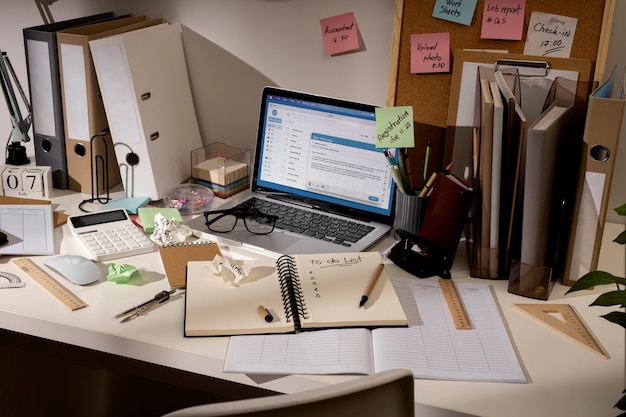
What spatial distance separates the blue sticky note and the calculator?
798 millimetres

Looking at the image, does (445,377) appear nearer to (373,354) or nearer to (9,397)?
(373,354)

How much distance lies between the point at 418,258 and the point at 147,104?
73cm

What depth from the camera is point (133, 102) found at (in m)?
1.64

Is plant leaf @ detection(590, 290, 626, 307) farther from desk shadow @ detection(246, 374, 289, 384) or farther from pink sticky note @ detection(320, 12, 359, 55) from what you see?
pink sticky note @ detection(320, 12, 359, 55)

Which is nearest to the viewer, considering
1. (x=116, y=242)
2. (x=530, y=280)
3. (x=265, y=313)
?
(x=265, y=313)

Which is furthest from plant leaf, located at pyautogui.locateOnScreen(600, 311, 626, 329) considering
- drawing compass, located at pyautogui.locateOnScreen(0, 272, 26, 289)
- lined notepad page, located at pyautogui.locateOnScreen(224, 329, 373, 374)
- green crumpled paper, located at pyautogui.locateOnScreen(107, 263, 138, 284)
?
drawing compass, located at pyautogui.locateOnScreen(0, 272, 26, 289)

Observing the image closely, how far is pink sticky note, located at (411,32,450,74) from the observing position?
1600 mm

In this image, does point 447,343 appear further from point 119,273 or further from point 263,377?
point 119,273

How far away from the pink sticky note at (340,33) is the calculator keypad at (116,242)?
2.07 ft

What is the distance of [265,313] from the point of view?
1.21 metres

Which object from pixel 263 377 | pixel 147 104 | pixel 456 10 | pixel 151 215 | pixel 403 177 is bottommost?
pixel 263 377

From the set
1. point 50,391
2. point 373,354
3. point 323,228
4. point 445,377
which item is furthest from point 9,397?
point 445,377

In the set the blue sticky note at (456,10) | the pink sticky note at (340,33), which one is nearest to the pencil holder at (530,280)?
the blue sticky note at (456,10)

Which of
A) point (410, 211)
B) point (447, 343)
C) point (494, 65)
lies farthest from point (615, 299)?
point (494, 65)
